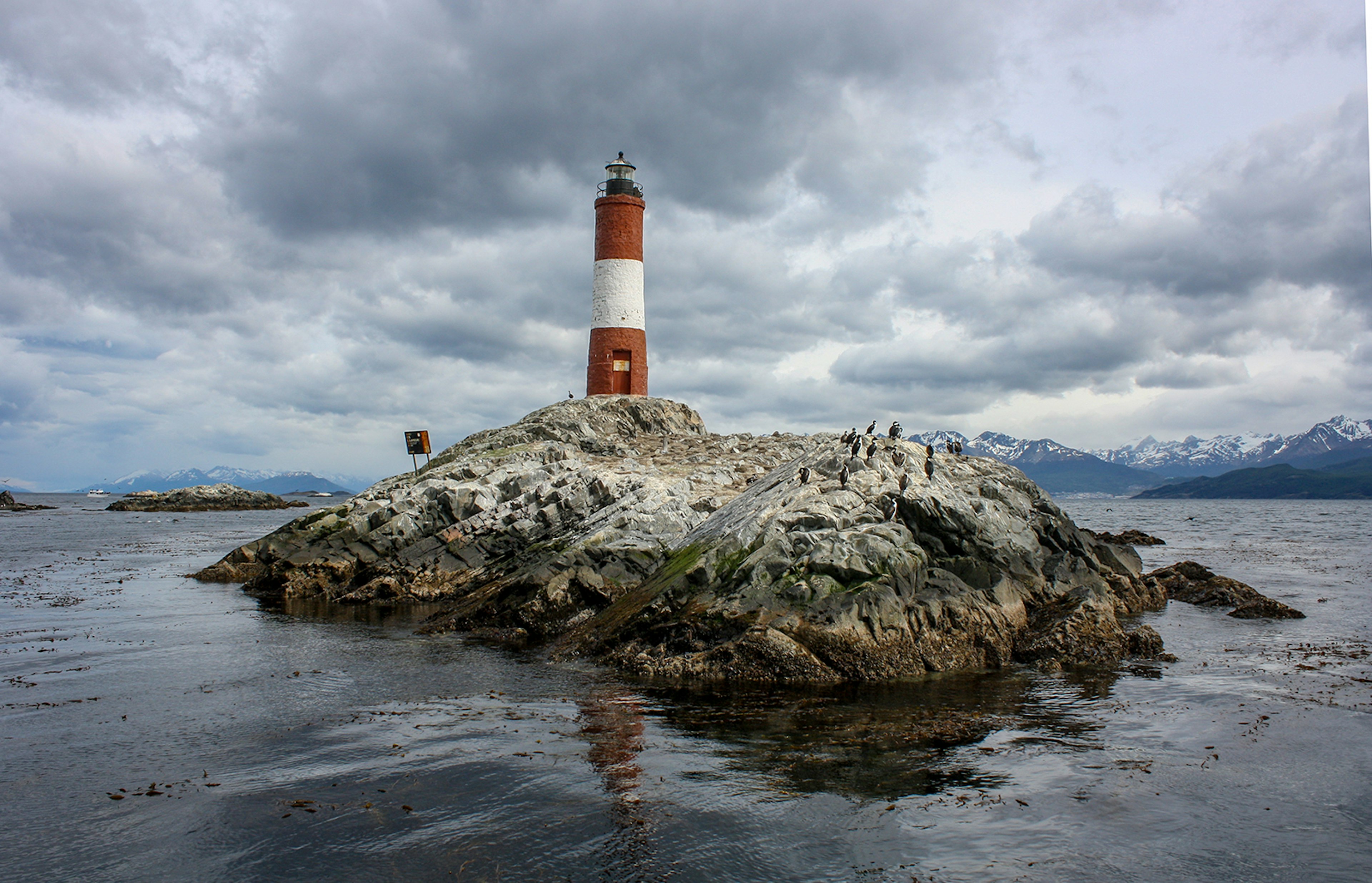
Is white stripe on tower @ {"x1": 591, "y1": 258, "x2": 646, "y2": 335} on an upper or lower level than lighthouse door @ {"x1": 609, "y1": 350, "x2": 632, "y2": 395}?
upper

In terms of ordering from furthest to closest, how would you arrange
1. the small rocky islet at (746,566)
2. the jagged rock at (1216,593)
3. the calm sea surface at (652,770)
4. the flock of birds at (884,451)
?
the jagged rock at (1216,593) < the flock of birds at (884,451) < the small rocky islet at (746,566) < the calm sea surface at (652,770)

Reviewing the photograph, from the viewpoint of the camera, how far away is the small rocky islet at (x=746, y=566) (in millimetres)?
14766

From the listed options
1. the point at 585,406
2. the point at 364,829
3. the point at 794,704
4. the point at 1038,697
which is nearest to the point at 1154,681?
the point at 1038,697

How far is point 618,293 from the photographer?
141 ft

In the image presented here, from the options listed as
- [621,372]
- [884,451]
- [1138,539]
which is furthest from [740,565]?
[1138,539]

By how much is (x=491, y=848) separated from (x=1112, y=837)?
599cm

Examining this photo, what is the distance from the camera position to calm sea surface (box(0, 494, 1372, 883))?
24.9ft

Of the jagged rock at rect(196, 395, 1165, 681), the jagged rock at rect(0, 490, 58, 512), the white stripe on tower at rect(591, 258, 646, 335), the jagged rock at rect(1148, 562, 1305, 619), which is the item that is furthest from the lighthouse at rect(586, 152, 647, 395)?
the jagged rock at rect(0, 490, 58, 512)

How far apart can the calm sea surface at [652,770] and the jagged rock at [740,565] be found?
116 cm

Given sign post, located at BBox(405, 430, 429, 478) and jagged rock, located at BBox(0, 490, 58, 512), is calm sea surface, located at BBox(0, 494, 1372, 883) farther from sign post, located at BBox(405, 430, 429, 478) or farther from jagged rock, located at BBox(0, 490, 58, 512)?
jagged rock, located at BBox(0, 490, 58, 512)

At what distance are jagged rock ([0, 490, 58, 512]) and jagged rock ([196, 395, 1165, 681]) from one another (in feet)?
263

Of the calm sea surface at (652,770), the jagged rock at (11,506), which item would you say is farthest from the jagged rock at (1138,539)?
the jagged rock at (11,506)

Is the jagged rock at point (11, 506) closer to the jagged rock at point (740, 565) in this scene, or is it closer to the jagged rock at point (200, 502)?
the jagged rock at point (200, 502)

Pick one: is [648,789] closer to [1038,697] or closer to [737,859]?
[737,859]
